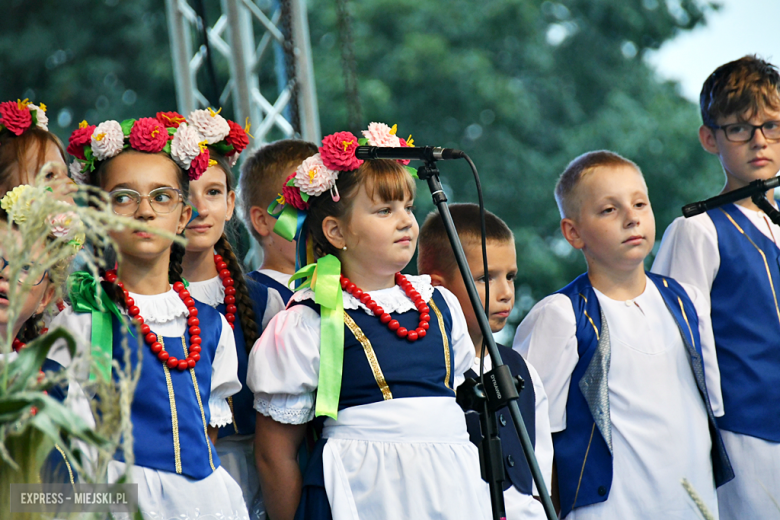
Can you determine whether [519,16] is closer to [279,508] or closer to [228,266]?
[228,266]

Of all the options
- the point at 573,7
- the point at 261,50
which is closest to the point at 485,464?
the point at 261,50

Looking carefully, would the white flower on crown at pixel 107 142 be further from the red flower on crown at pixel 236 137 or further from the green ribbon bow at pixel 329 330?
the green ribbon bow at pixel 329 330

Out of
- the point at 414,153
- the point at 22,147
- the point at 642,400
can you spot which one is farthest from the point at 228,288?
the point at 642,400

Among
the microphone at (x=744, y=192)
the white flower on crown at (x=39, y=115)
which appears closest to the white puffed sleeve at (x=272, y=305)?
the white flower on crown at (x=39, y=115)

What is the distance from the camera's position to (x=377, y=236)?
2.06 meters

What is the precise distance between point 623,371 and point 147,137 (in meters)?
1.47

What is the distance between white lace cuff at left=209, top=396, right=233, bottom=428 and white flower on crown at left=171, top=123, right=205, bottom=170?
581 mm

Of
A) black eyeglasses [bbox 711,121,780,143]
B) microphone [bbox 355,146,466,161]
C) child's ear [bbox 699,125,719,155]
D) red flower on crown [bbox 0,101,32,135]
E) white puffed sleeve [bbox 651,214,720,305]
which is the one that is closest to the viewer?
microphone [bbox 355,146,466,161]

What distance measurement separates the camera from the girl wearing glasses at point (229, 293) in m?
2.21

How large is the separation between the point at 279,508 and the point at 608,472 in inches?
37.3

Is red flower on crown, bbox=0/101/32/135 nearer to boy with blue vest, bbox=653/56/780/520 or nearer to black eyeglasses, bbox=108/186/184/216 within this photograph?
black eyeglasses, bbox=108/186/184/216

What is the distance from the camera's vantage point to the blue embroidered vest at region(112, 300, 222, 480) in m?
1.79

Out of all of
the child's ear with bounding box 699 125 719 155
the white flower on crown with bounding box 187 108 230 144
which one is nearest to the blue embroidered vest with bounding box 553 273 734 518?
the child's ear with bounding box 699 125 719 155

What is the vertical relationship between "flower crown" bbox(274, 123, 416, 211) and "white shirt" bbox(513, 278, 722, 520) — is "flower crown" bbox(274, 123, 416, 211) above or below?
above
